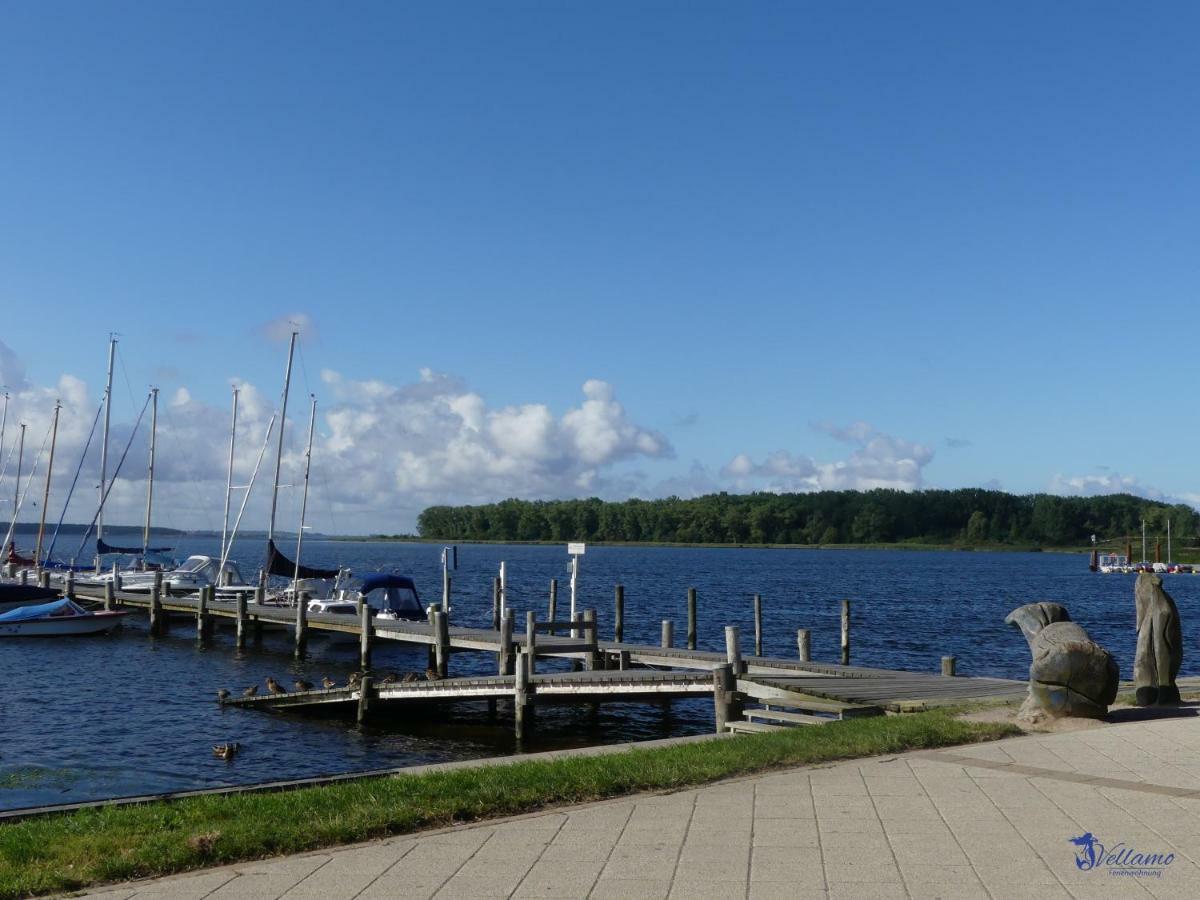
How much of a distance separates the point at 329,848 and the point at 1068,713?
10250mm

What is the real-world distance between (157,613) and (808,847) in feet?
139

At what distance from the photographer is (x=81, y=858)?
325 inches

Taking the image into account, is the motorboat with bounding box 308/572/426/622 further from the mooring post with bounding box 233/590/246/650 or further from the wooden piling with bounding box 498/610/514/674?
the wooden piling with bounding box 498/610/514/674

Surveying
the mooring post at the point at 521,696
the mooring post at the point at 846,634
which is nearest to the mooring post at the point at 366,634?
the mooring post at the point at 521,696

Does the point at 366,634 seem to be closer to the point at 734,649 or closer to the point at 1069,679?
the point at 734,649

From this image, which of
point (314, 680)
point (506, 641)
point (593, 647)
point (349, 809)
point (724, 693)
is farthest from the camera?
point (314, 680)

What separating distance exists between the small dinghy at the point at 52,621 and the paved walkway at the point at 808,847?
3851 centimetres

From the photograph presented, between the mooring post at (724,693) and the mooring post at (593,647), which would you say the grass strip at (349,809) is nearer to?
the mooring post at (724,693)

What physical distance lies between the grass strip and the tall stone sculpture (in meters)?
4.91

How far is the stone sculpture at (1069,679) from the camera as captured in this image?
1460 centimetres

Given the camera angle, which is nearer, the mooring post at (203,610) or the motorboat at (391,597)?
the motorboat at (391,597)

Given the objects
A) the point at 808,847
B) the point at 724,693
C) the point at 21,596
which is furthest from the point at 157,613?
the point at 808,847

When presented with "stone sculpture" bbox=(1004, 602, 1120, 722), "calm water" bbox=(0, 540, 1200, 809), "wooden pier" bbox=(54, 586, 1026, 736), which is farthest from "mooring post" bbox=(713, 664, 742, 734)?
"calm water" bbox=(0, 540, 1200, 809)

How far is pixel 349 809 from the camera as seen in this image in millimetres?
9594
